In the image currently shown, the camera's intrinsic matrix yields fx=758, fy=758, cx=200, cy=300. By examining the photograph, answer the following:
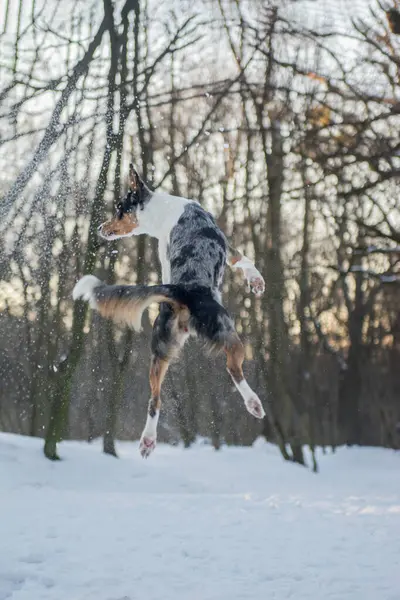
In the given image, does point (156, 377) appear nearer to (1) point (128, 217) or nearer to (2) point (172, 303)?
(2) point (172, 303)

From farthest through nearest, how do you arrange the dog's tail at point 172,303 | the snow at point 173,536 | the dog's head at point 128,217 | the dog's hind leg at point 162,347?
the snow at point 173,536 < the dog's head at point 128,217 < the dog's hind leg at point 162,347 < the dog's tail at point 172,303

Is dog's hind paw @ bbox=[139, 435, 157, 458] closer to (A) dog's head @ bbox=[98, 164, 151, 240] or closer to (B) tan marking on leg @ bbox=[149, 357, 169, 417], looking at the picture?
(B) tan marking on leg @ bbox=[149, 357, 169, 417]

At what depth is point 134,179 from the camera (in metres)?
5.04

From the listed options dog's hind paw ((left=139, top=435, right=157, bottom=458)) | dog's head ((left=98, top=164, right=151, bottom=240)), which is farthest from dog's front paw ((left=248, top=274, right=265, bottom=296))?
dog's hind paw ((left=139, top=435, right=157, bottom=458))

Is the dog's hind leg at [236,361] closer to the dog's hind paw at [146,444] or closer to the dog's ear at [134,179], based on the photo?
the dog's hind paw at [146,444]

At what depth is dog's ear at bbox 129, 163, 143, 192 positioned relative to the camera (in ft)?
16.3

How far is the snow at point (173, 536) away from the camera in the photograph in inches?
238

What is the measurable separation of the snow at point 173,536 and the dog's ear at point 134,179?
3045 millimetres

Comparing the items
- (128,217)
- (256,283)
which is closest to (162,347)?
(256,283)

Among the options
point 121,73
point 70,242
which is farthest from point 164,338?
point 70,242

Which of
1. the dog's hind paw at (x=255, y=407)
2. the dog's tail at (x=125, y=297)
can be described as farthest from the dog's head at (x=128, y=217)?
the dog's hind paw at (x=255, y=407)

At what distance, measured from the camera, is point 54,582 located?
20.0 feet

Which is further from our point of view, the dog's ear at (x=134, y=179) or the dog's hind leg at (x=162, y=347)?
the dog's ear at (x=134, y=179)

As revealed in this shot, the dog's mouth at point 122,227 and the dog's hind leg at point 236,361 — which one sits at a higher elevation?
the dog's mouth at point 122,227
